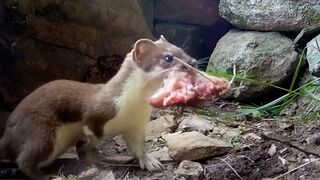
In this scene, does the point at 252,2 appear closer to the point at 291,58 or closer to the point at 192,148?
the point at 291,58

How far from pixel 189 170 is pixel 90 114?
473 mm

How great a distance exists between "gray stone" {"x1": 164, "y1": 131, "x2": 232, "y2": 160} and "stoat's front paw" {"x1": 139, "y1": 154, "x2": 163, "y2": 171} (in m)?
0.09

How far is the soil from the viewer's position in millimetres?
2475

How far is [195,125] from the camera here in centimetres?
309

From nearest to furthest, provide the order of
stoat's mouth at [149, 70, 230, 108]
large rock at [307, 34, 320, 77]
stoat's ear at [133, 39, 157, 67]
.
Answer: stoat's mouth at [149, 70, 230, 108]
stoat's ear at [133, 39, 157, 67]
large rock at [307, 34, 320, 77]

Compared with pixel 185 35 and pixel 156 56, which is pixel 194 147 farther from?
pixel 185 35

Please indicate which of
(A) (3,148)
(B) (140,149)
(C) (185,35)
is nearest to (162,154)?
(B) (140,149)

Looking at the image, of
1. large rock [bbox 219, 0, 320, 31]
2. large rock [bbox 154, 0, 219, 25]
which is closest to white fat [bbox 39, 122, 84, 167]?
large rock [bbox 219, 0, 320, 31]

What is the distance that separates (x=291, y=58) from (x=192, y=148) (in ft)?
4.46

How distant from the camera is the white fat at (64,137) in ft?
8.38

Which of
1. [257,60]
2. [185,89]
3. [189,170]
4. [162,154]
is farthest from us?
[257,60]

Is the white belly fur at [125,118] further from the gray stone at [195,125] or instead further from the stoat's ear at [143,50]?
the gray stone at [195,125]

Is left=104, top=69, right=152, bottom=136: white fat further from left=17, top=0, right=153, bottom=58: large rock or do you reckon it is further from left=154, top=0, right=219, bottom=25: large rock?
left=154, top=0, right=219, bottom=25: large rock

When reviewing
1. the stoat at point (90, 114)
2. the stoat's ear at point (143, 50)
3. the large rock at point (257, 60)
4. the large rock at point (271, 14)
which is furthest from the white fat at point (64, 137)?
the large rock at point (271, 14)
